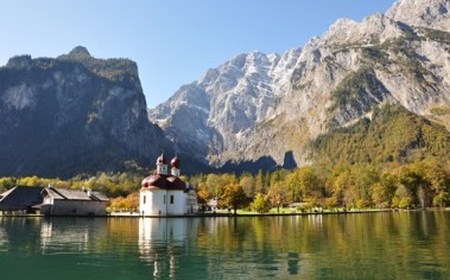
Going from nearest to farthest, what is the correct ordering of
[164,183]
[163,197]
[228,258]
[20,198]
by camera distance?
[228,258] < [163,197] < [164,183] < [20,198]

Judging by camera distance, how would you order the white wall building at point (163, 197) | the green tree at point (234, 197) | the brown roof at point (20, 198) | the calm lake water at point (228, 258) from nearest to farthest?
the calm lake water at point (228, 258), the green tree at point (234, 197), the white wall building at point (163, 197), the brown roof at point (20, 198)

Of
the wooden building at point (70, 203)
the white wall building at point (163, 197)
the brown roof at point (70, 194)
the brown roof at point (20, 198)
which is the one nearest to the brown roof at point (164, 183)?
the white wall building at point (163, 197)

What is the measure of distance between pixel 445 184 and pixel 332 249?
164 m

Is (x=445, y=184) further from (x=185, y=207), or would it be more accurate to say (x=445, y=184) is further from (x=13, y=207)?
(x=13, y=207)

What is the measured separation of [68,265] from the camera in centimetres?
3522

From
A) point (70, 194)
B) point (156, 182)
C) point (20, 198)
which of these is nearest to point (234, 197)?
point (156, 182)

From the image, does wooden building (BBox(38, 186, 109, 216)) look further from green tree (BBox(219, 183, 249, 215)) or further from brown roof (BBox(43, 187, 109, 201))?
green tree (BBox(219, 183, 249, 215))

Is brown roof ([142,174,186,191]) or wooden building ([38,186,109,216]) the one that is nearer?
wooden building ([38,186,109,216])

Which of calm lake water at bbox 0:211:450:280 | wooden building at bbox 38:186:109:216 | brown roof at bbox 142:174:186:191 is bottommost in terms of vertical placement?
calm lake water at bbox 0:211:450:280

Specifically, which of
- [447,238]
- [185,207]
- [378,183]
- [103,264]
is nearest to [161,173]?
[185,207]

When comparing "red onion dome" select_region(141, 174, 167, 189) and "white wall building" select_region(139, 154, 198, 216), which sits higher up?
"red onion dome" select_region(141, 174, 167, 189)

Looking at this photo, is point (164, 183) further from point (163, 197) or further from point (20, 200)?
point (20, 200)

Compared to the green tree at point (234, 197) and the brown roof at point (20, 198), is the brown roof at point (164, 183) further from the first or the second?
the brown roof at point (20, 198)

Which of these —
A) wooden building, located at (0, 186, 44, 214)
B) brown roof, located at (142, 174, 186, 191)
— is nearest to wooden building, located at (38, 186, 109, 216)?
wooden building, located at (0, 186, 44, 214)
